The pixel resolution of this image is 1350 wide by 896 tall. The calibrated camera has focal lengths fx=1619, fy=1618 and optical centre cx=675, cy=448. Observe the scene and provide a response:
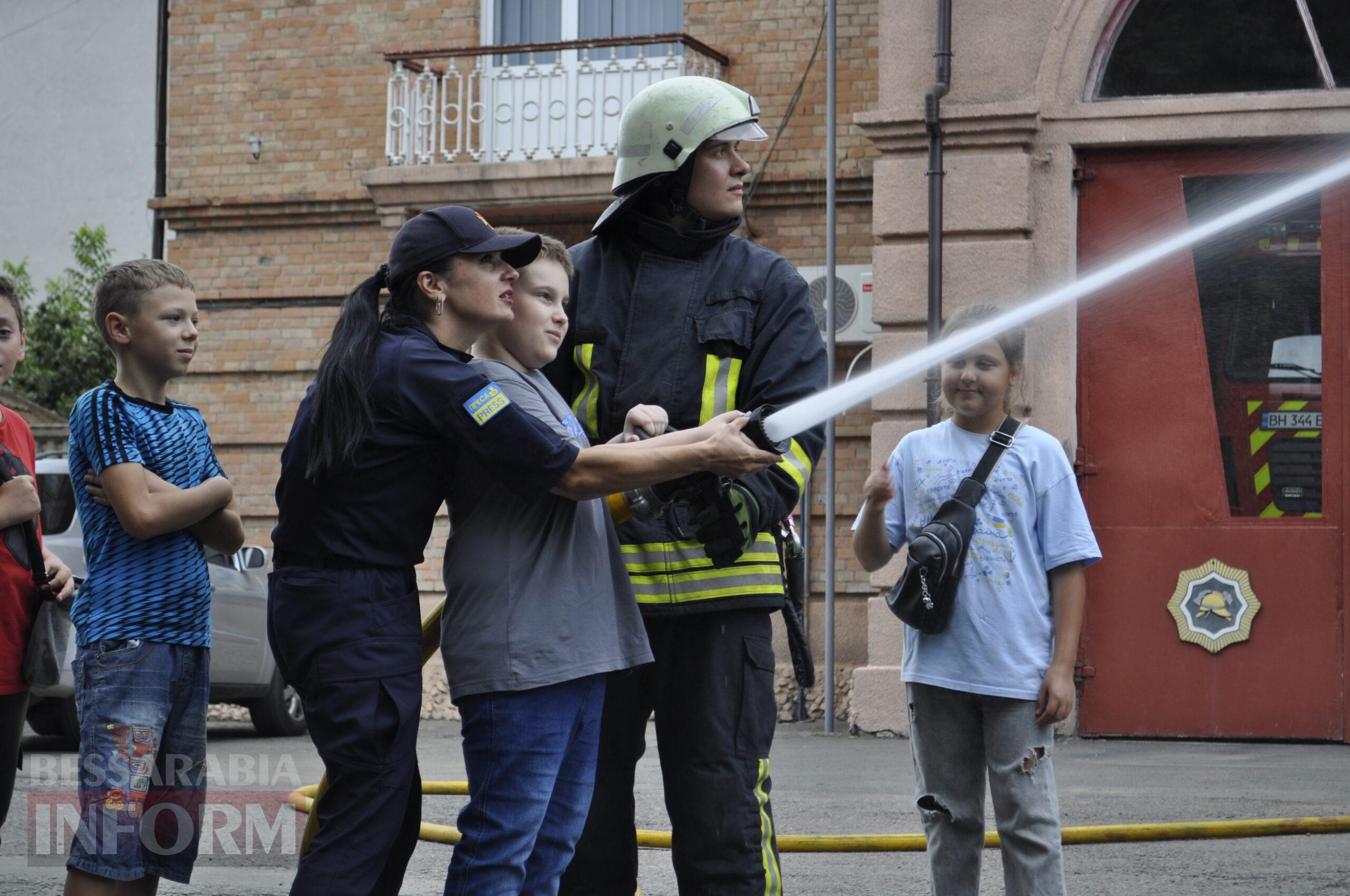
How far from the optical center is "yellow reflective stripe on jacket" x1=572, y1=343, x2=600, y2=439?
3.88m

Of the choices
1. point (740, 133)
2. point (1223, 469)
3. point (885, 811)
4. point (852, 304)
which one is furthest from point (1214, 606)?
point (740, 133)

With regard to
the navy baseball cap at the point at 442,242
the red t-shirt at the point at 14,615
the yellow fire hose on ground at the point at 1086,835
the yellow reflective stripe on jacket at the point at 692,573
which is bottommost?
the yellow fire hose on ground at the point at 1086,835

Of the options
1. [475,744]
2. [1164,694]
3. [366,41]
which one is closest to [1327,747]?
[1164,694]

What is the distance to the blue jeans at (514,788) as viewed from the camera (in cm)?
329

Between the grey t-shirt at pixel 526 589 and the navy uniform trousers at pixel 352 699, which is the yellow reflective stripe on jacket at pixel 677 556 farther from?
the navy uniform trousers at pixel 352 699

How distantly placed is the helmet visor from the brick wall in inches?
368

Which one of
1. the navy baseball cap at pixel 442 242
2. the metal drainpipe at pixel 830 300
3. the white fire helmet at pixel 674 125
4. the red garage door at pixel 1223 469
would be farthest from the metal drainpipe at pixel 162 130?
the navy baseball cap at pixel 442 242

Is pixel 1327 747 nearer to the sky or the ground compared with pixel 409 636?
nearer to the ground

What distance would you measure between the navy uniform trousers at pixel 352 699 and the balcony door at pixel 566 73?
9630mm

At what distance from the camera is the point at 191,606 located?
410 centimetres

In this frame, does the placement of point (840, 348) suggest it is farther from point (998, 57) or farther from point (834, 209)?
point (998, 57)

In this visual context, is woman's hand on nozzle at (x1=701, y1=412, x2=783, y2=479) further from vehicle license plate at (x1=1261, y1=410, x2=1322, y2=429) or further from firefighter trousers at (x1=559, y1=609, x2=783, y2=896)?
vehicle license plate at (x1=1261, y1=410, x2=1322, y2=429)

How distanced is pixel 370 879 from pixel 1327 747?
278 inches

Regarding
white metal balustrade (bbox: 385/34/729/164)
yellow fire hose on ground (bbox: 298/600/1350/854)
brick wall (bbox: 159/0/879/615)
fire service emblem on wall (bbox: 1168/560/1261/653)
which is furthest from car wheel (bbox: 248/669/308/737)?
fire service emblem on wall (bbox: 1168/560/1261/653)
